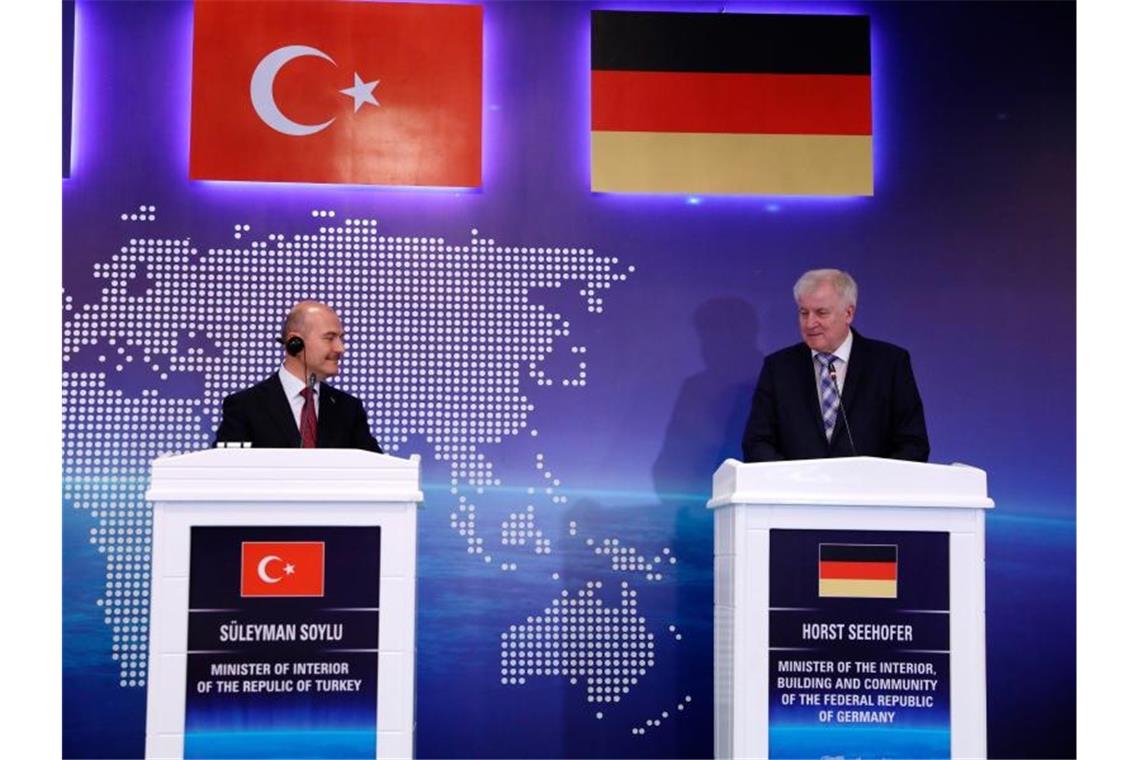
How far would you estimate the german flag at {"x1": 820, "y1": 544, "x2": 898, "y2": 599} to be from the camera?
3697mm

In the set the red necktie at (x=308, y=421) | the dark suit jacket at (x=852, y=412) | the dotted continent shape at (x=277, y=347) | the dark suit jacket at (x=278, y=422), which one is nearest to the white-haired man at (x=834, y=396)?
the dark suit jacket at (x=852, y=412)

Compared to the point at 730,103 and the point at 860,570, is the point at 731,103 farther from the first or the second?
the point at 860,570

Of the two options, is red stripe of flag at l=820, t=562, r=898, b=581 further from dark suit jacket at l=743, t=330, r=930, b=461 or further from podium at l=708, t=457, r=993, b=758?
dark suit jacket at l=743, t=330, r=930, b=461

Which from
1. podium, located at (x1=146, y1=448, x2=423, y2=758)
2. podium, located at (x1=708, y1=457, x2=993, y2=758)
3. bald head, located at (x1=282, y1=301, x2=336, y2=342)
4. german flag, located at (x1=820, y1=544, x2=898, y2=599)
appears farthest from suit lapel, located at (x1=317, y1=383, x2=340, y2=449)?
german flag, located at (x1=820, y1=544, x2=898, y2=599)

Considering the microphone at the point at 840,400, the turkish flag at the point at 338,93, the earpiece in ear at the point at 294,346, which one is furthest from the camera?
the turkish flag at the point at 338,93

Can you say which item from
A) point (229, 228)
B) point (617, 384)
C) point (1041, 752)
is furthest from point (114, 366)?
point (1041, 752)

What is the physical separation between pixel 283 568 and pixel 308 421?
1167 mm

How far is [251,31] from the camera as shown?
5379 millimetres

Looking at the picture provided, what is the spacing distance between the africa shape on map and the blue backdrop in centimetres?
1

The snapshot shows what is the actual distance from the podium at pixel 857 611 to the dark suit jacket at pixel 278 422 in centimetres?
162

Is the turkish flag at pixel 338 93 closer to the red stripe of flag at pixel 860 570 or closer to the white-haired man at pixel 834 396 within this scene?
the white-haired man at pixel 834 396

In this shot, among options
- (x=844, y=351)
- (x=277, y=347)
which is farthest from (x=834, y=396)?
(x=277, y=347)

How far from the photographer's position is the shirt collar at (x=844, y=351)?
4688 mm

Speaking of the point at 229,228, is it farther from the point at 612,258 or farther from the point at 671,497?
the point at 671,497
